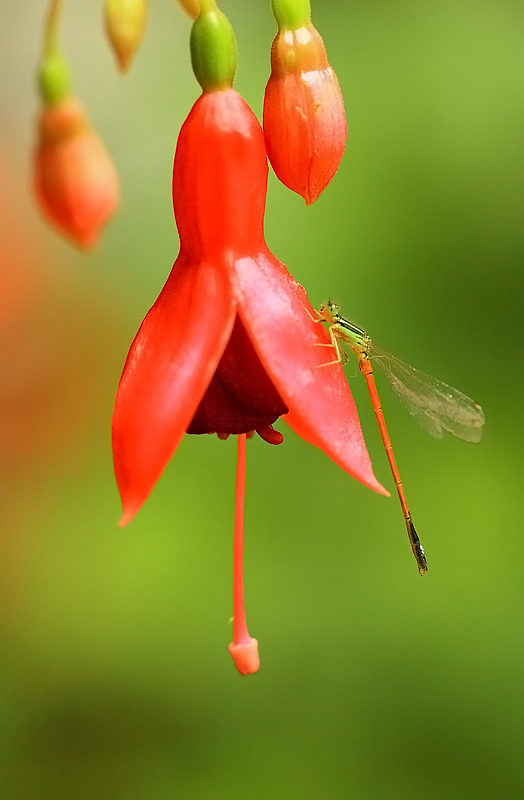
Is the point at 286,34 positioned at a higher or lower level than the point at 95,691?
higher

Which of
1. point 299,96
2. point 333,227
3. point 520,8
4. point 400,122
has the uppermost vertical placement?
point 520,8

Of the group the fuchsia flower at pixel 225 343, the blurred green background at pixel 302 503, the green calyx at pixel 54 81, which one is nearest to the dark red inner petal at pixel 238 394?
the fuchsia flower at pixel 225 343

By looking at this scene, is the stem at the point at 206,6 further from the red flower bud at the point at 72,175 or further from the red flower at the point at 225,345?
the red flower bud at the point at 72,175

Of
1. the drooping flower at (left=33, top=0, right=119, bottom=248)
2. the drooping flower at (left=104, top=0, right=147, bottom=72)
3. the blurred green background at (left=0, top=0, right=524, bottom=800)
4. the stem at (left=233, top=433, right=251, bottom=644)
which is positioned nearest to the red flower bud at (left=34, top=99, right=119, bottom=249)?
the drooping flower at (left=33, top=0, right=119, bottom=248)

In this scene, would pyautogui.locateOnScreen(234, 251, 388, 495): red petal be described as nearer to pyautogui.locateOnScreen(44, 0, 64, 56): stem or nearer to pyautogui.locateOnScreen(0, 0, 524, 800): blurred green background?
pyautogui.locateOnScreen(44, 0, 64, 56): stem

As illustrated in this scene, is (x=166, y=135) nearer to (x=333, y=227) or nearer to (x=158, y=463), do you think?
(x=333, y=227)

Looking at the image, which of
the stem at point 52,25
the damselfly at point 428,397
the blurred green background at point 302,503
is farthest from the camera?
the blurred green background at point 302,503

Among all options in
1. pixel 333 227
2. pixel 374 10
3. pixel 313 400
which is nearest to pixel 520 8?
pixel 374 10
